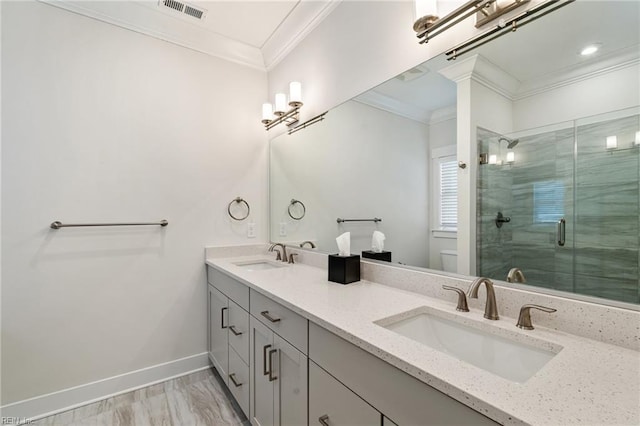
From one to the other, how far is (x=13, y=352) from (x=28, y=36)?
182cm

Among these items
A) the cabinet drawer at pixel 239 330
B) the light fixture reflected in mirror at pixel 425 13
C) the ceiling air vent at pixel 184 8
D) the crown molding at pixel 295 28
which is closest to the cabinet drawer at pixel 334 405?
the cabinet drawer at pixel 239 330

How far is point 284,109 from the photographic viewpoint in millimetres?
2230

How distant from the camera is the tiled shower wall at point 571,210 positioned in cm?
82

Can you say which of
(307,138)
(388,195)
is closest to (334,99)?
(307,138)

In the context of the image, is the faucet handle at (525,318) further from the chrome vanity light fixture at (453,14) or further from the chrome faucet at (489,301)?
the chrome vanity light fixture at (453,14)

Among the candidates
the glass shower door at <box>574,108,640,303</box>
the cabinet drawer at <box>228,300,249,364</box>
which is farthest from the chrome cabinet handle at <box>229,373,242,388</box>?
the glass shower door at <box>574,108,640,303</box>

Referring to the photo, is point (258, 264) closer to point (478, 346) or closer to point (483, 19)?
point (478, 346)

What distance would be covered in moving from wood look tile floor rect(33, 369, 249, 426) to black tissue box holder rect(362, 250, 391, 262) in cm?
117

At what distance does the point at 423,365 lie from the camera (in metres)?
0.68

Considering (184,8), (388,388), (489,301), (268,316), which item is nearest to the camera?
(388,388)

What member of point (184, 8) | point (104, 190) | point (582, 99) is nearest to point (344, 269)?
point (582, 99)

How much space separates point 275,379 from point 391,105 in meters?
1.44

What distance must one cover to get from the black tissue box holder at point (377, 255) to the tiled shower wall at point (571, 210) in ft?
1.56

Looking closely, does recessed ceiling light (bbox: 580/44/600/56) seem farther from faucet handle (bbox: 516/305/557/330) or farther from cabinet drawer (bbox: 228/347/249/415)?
cabinet drawer (bbox: 228/347/249/415)
